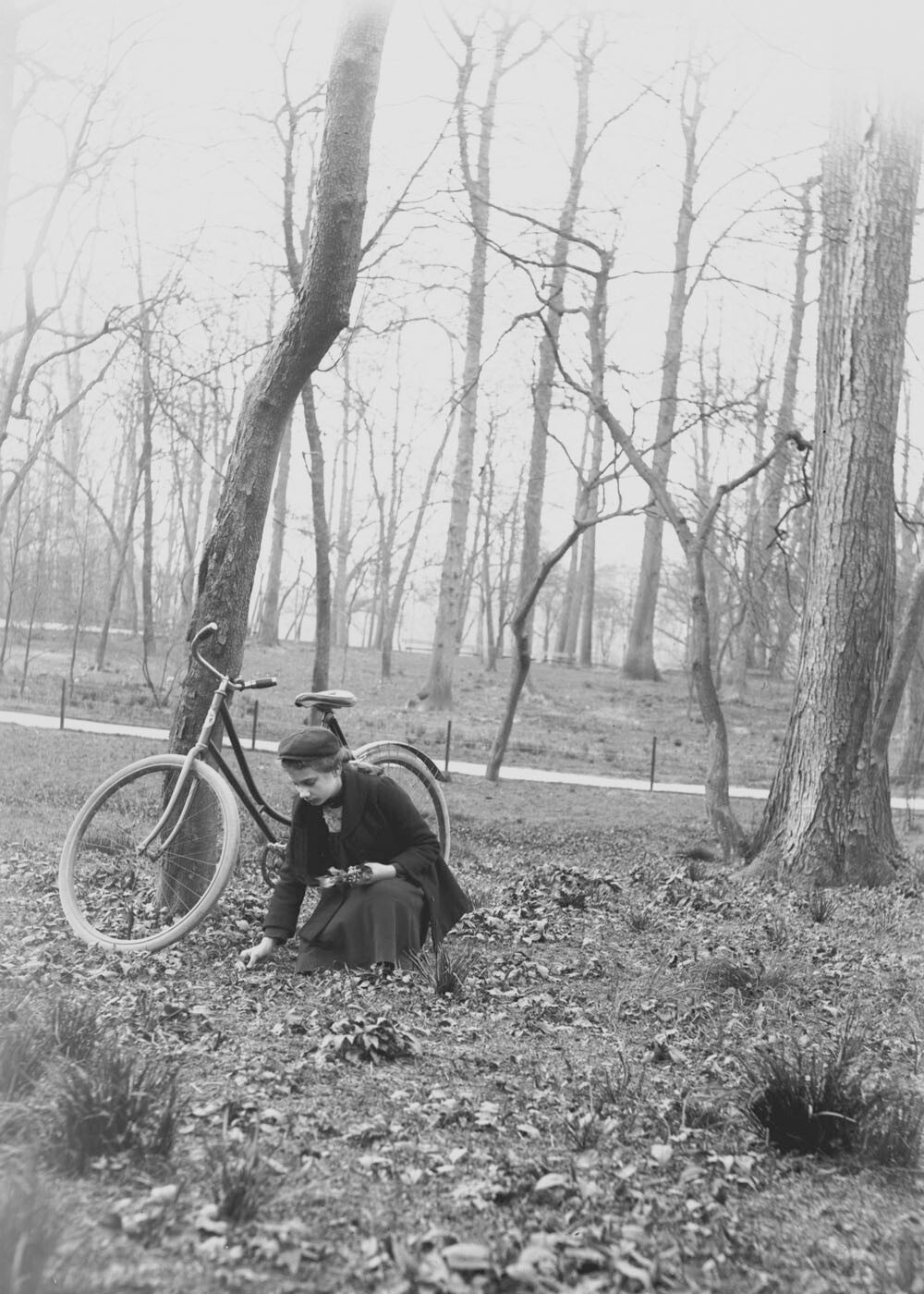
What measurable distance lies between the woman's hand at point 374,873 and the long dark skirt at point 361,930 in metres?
0.02

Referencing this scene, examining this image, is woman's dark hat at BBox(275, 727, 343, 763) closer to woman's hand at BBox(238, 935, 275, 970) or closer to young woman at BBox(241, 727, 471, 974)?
young woman at BBox(241, 727, 471, 974)

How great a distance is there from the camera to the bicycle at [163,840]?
4.80m

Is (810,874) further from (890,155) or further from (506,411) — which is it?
(506,411)

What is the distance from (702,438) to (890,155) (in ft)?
73.3

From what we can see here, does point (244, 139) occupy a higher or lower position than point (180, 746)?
higher

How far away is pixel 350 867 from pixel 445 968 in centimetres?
62

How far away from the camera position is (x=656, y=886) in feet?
23.2

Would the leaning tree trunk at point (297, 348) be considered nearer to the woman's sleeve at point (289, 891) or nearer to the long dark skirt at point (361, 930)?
the woman's sleeve at point (289, 891)

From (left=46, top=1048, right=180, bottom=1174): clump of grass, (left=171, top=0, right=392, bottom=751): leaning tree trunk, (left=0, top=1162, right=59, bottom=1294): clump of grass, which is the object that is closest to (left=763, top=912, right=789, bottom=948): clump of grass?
(left=171, top=0, right=392, bottom=751): leaning tree trunk

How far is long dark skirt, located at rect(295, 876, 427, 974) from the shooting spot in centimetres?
468

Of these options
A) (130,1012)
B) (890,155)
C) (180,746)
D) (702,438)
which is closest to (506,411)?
(702,438)

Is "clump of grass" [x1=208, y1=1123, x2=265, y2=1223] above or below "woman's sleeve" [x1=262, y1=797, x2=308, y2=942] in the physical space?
below

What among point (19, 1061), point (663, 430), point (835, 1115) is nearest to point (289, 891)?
point (19, 1061)

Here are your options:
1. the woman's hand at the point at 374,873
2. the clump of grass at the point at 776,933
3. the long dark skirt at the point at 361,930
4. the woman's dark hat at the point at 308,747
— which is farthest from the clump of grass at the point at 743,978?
the woman's dark hat at the point at 308,747
